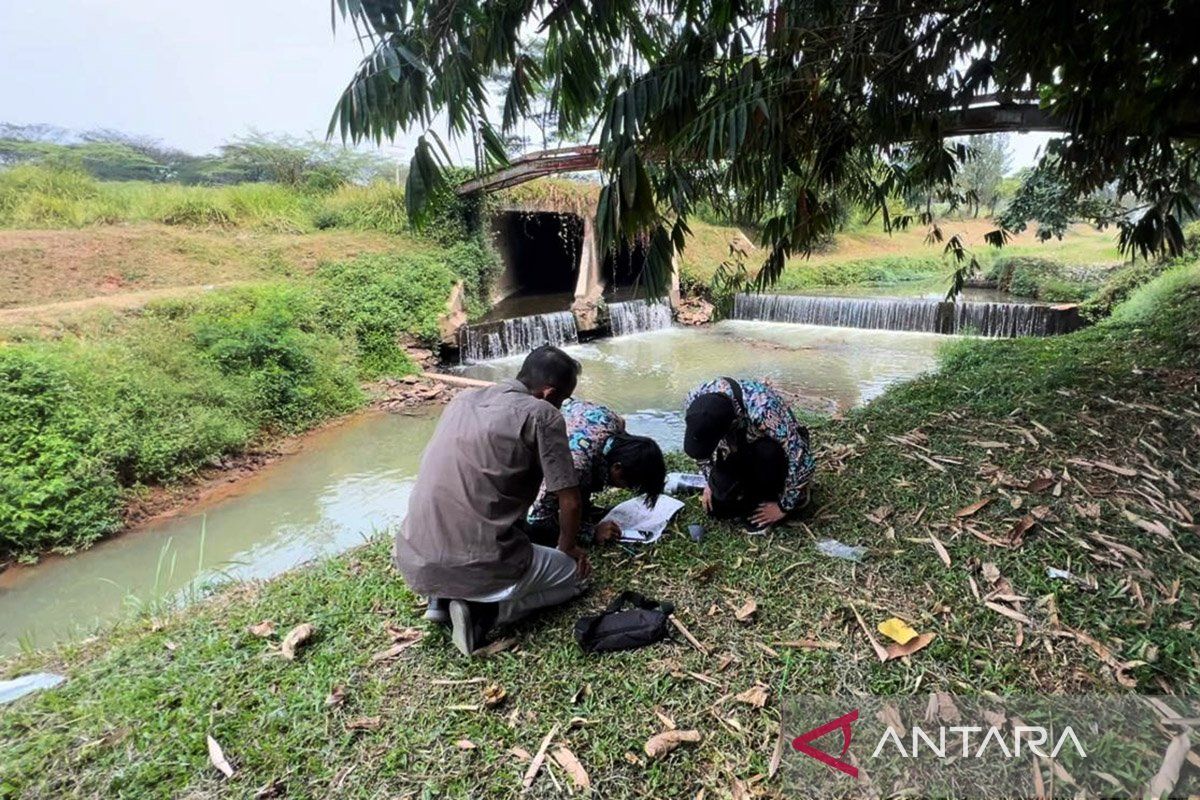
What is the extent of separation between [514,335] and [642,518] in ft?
28.3

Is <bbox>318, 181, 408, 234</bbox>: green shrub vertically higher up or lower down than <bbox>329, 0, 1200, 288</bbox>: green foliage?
higher up

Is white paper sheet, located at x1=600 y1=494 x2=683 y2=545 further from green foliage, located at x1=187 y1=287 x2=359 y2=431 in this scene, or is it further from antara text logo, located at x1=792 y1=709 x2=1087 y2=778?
green foliage, located at x1=187 y1=287 x2=359 y2=431

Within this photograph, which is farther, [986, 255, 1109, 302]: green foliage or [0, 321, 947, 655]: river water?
[986, 255, 1109, 302]: green foliage

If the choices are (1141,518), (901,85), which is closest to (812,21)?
(901,85)

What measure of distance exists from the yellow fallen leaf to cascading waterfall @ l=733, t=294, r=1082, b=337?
9.25 m

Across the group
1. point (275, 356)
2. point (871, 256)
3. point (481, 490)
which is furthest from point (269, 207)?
point (871, 256)

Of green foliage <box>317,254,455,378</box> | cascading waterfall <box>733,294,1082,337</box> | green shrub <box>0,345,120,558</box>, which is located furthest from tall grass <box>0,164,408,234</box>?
cascading waterfall <box>733,294,1082,337</box>

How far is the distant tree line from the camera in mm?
14414

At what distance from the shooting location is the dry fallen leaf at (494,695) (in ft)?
6.14

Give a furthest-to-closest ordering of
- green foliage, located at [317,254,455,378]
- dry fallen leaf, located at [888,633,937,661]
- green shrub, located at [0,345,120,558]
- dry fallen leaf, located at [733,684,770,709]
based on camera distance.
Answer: green foliage, located at [317,254,455,378], green shrub, located at [0,345,120,558], dry fallen leaf, located at [888,633,937,661], dry fallen leaf, located at [733,684,770,709]

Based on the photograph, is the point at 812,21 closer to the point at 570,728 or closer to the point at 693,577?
the point at 693,577

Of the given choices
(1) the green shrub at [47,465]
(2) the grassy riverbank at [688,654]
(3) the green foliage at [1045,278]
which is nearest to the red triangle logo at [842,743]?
(2) the grassy riverbank at [688,654]

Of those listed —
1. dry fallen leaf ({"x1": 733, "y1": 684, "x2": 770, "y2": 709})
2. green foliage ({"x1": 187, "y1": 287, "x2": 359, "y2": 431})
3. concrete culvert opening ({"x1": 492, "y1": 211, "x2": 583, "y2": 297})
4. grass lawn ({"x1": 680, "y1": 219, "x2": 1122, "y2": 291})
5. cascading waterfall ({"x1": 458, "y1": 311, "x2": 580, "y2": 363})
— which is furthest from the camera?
grass lawn ({"x1": 680, "y1": 219, "x2": 1122, "y2": 291})

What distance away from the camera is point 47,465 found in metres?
4.89
